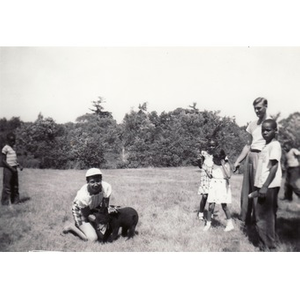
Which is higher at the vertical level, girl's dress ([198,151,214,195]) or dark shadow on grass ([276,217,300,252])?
girl's dress ([198,151,214,195])

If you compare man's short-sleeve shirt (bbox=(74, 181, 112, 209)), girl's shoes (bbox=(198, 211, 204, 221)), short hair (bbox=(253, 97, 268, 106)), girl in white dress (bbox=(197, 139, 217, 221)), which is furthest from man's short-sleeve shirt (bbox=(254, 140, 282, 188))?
man's short-sleeve shirt (bbox=(74, 181, 112, 209))

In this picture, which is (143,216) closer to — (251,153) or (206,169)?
(206,169)

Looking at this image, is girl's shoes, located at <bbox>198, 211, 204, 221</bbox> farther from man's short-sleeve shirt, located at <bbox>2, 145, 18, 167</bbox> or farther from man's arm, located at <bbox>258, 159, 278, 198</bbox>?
man's short-sleeve shirt, located at <bbox>2, 145, 18, 167</bbox>

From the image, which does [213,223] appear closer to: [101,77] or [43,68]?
[101,77]

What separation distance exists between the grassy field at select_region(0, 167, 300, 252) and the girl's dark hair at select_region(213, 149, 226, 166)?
2.14 feet

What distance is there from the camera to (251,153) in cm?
454

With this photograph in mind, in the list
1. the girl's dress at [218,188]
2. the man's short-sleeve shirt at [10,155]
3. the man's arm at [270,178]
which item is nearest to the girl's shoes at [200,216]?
the girl's dress at [218,188]

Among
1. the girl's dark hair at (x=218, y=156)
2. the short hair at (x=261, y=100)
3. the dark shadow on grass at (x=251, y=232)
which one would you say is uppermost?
the short hair at (x=261, y=100)

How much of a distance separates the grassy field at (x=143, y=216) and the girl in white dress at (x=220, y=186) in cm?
25

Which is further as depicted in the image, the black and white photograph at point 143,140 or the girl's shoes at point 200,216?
the girl's shoes at point 200,216

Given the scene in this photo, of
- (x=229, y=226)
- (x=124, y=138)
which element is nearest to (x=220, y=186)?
(x=229, y=226)

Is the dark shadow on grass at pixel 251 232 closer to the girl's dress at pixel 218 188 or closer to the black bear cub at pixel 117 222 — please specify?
the girl's dress at pixel 218 188

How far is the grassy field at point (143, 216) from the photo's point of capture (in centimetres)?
430

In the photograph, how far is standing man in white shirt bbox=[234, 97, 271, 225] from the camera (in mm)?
4430
